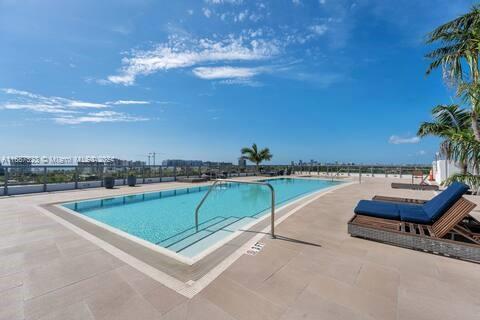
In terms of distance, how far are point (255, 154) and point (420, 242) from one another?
799 inches

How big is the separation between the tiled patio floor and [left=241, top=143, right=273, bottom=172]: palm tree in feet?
65.3

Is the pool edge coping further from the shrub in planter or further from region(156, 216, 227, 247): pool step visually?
the shrub in planter

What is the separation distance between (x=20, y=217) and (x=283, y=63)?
39.4 feet

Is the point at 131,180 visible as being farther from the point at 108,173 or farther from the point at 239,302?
the point at 239,302

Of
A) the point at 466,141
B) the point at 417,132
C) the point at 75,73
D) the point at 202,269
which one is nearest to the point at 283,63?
the point at 417,132

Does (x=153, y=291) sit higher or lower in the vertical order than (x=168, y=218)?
higher

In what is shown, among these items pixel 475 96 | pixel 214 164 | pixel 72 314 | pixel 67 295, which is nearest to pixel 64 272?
pixel 67 295

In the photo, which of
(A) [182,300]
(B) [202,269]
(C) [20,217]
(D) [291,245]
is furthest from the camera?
(C) [20,217]

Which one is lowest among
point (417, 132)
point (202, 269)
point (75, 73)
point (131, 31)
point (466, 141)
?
point (202, 269)

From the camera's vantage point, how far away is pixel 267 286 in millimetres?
2078

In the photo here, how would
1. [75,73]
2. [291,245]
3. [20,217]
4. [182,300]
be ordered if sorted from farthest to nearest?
[75,73] → [20,217] → [291,245] → [182,300]

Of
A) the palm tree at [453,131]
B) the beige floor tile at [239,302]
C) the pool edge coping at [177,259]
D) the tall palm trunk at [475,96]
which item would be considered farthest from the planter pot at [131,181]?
the tall palm trunk at [475,96]

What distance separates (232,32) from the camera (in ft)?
29.2

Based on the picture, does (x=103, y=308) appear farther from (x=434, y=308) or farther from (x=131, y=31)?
(x=131, y=31)
